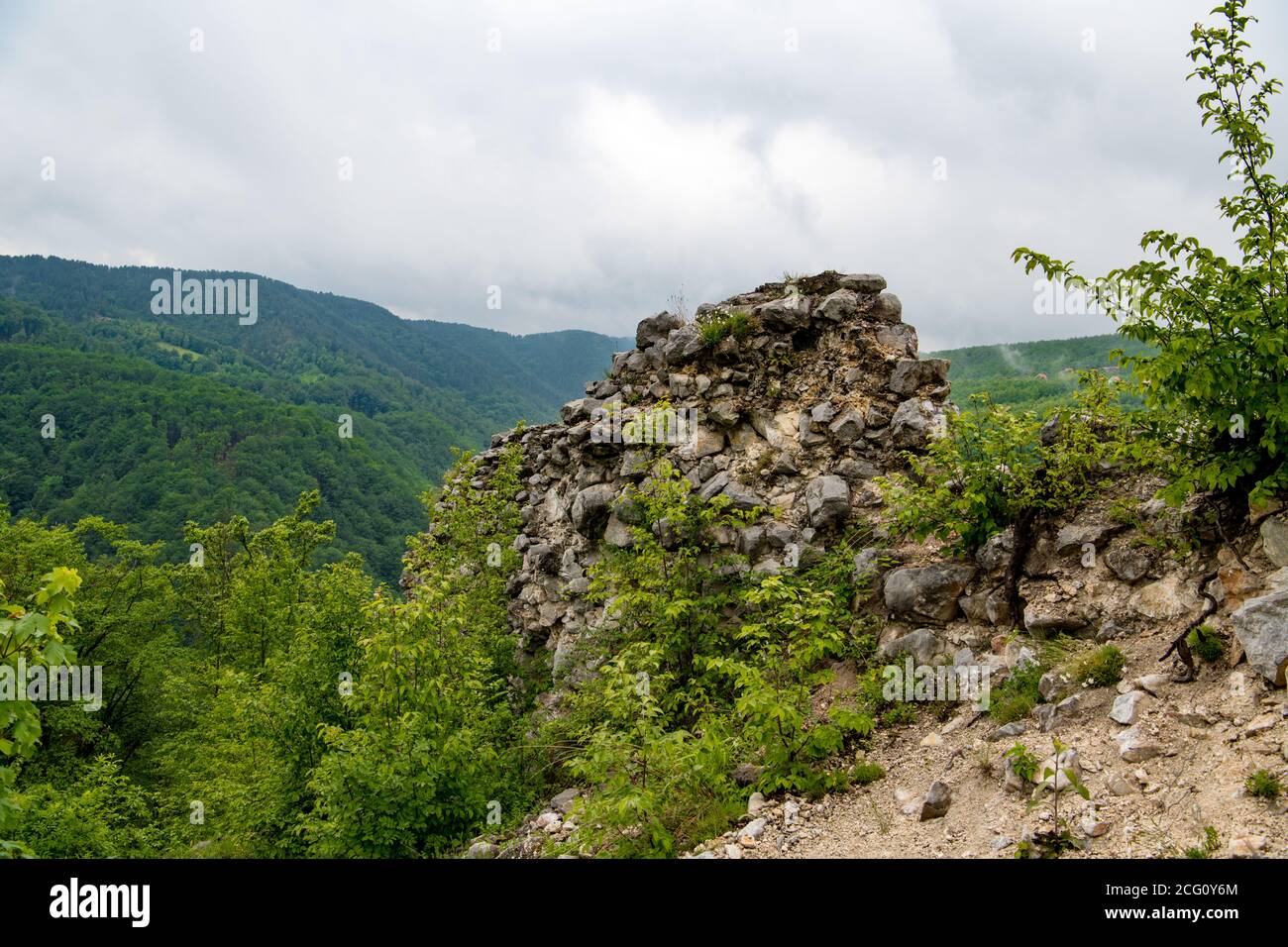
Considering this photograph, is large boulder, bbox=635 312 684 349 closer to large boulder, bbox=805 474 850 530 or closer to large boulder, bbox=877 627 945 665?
large boulder, bbox=805 474 850 530

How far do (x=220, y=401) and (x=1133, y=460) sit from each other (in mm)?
145161

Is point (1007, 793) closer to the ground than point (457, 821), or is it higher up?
higher up

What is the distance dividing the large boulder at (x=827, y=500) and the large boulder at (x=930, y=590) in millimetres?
1804

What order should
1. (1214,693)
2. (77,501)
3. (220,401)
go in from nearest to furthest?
(1214,693)
(77,501)
(220,401)

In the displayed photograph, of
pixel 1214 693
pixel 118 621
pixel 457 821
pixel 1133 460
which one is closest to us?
pixel 1214 693

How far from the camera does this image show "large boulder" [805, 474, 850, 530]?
10.5 metres

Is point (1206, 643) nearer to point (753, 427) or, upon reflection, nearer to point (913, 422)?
point (913, 422)

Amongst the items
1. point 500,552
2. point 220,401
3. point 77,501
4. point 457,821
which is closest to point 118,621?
point 500,552

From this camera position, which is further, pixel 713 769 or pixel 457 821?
pixel 457 821

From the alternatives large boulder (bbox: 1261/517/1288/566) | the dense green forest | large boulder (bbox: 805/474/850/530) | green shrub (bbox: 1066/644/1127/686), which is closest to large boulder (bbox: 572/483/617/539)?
the dense green forest

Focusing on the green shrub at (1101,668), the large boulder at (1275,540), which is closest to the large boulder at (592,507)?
the green shrub at (1101,668)
